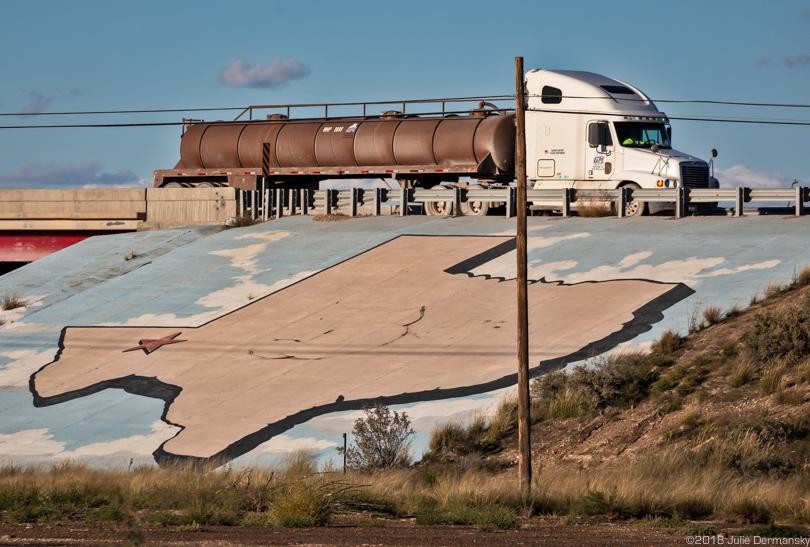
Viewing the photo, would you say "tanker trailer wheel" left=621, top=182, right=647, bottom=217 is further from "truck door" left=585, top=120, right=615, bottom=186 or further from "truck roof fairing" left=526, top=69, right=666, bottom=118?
"truck roof fairing" left=526, top=69, right=666, bottom=118

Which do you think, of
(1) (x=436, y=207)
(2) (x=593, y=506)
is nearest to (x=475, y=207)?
(1) (x=436, y=207)

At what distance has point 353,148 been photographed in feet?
99.9

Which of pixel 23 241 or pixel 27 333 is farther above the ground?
pixel 23 241

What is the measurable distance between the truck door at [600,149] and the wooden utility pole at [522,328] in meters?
15.1

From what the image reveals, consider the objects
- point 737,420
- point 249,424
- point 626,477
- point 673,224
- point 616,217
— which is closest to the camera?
point 626,477

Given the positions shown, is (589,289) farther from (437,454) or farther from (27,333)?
(27,333)

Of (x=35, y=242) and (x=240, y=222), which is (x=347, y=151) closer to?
(x=240, y=222)

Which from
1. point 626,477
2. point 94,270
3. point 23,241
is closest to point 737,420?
point 626,477

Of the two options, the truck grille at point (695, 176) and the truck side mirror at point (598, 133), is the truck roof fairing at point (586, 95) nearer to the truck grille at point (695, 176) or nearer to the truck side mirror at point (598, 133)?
the truck side mirror at point (598, 133)

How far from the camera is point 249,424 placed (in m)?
14.5

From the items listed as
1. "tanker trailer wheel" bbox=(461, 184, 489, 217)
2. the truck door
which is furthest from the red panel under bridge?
the truck door

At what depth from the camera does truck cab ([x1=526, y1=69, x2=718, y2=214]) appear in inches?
1023

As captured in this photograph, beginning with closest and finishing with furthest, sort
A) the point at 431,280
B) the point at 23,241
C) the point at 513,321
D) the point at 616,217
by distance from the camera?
the point at 513,321 → the point at 431,280 → the point at 616,217 → the point at 23,241

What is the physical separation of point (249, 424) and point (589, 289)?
814 cm
